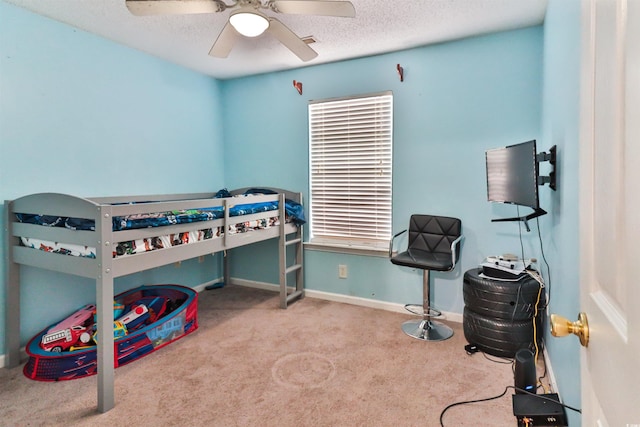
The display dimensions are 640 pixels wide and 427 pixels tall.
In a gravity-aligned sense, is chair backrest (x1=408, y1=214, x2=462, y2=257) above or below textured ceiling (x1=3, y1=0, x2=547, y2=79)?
below

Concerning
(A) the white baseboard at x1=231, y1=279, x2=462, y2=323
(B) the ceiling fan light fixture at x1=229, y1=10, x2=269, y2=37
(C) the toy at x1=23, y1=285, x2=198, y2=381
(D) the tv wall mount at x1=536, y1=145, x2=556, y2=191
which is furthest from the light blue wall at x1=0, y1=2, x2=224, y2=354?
(D) the tv wall mount at x1=536, y1=145, x2=556, y2=191

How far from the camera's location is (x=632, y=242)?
46 centimetres

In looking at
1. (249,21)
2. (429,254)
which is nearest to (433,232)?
(429,254)

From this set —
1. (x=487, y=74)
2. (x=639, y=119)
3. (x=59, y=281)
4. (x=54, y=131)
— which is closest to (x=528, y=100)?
(x=487, y=74)

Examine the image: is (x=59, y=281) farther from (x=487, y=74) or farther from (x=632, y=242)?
(x=487, y=74)

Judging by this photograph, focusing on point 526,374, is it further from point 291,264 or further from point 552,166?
point 291,264

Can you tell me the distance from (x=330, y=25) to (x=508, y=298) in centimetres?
224

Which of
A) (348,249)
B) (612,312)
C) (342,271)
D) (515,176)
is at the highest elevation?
(515,176)

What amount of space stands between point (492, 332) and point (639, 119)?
6.97 feet

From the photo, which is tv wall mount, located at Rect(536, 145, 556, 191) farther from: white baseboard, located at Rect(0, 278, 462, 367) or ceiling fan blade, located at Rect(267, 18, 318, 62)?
ceiling fan blade, located at Rect(267, 18, 318, 62)

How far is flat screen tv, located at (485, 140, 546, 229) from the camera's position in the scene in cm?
179

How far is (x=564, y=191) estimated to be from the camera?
63.1 inches

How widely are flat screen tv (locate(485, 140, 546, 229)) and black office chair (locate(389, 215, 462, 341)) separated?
457 mm

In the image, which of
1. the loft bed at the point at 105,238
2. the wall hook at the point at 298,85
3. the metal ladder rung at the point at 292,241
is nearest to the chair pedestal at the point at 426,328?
the metal ladder rung at the point at 292,241
